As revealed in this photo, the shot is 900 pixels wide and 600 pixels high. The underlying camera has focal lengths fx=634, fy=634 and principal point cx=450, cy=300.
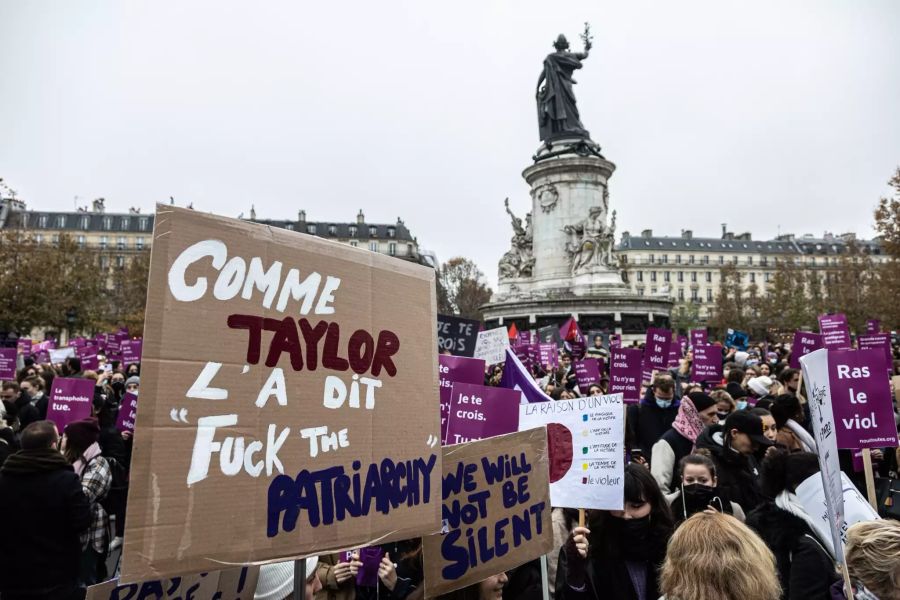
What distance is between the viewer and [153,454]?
1.87m

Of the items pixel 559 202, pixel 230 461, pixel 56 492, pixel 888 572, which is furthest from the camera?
pixel 559 202

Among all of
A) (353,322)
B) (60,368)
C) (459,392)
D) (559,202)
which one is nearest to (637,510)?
(459,392)

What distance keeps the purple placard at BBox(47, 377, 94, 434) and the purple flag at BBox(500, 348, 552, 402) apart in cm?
471

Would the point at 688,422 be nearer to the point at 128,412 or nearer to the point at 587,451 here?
the point at 587,451

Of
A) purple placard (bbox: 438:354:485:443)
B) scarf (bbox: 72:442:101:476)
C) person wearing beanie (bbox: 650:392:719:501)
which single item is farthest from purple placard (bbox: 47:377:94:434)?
person wearing beanie (bbox: 650:392:719:501)

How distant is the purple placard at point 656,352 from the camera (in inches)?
486

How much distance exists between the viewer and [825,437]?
3172mm

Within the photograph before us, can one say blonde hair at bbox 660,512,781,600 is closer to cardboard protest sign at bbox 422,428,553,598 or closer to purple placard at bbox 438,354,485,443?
cardboard protest sign at bbox 422,428,553,598

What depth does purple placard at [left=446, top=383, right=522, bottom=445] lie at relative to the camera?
15.9 feet

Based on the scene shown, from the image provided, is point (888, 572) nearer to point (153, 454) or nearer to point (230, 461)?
point (230, 461)

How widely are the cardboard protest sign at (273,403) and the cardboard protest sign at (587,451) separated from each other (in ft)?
4.51

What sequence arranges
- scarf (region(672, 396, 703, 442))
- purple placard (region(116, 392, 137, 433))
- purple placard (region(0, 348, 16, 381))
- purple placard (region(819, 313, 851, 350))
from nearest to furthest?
scarf (region(672, 396, 703, 442)) → purple placard (region(116, 392, 137, 433)) → purple placard (region(0, 348, 16, 381)) → purple placard (region(819, 313, 851, 350))

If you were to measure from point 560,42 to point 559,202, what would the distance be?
31.3 feet

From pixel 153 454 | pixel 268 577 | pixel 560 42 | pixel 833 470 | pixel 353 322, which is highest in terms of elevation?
A: pixel 560 42
